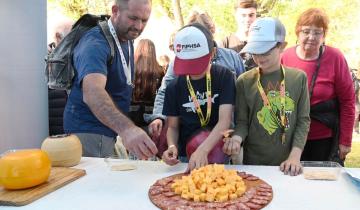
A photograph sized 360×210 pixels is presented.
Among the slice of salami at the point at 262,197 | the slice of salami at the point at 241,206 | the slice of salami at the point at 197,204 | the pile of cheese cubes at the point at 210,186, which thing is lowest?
the slice of salami at the point at 197,204

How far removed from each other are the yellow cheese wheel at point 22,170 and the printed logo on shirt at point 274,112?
0.96 m

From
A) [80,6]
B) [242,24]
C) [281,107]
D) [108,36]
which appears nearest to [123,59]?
[108,36]

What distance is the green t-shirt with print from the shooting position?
5.65 ft

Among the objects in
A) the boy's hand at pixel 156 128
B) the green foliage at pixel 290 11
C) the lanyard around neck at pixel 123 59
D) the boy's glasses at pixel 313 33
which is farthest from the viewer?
the green foliage at pixel 290 11

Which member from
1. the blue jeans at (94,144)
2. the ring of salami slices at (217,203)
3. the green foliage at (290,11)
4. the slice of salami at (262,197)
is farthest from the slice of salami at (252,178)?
the green foliage at (290,11)

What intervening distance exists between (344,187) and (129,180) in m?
0.75

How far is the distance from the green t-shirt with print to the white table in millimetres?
238

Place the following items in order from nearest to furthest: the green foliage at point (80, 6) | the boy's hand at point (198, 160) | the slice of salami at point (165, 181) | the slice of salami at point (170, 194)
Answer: the slice of salami at point (170, 194)
the slice of salami at point (165, 181)
the boy's hand at point (198, 160)
the green foliage at point (80, 6)

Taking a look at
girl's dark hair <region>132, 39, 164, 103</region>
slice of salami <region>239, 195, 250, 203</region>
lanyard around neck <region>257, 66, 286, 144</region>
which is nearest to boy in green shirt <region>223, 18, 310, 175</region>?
lanyard around neck <region>257, 66, 286, 144</region>

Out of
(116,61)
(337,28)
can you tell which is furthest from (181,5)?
(116,61)

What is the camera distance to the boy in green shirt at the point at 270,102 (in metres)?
1.71

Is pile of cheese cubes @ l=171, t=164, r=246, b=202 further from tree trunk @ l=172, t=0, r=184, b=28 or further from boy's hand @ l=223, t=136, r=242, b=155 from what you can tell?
tree trunk @ l=172, t=0, r=184, b=28

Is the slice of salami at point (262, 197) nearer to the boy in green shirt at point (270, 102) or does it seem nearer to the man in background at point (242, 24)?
the boy in green shirt at point (270, 102)

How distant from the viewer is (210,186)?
3.94 feet
